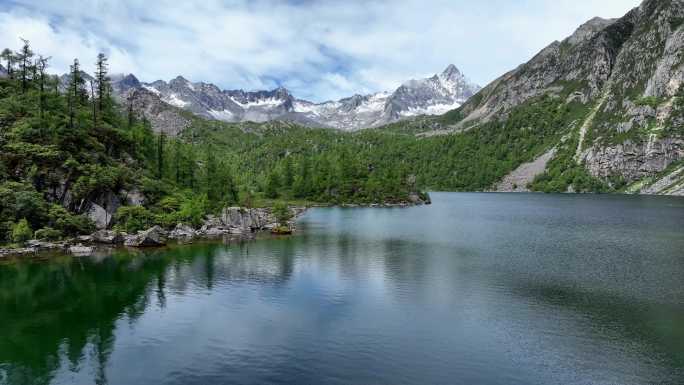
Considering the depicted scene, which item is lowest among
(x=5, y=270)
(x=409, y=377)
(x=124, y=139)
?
(x=409, y=377)

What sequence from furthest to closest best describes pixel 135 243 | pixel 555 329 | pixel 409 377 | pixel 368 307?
pixel 135 243, pixel 368 307, pixel 555 329, pixel 409 377

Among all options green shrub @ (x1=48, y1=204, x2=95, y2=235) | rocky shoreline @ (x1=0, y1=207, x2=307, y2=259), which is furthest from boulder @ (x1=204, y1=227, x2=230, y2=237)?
green shrub @ (x1=48, y1=204, x2=95, y2=235)

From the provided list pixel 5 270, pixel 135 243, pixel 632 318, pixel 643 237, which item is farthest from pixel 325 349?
pixel 643 237

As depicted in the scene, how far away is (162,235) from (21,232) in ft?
81.7

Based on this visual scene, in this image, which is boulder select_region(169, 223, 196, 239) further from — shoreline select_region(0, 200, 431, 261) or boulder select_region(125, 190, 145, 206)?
boulder select_region(125, 190, 145, 206)

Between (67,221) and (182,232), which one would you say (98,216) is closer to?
(67,221)

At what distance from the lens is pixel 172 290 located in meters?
59.6

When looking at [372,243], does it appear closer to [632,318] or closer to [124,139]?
[632,318]

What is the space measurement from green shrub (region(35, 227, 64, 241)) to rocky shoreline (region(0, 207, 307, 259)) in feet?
5.99

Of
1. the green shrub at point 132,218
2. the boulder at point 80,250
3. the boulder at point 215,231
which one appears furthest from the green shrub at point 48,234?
the boulder at point 215,231

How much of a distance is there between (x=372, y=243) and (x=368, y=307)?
4519 cm

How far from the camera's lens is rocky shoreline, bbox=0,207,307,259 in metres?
81.3

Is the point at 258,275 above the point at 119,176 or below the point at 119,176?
below

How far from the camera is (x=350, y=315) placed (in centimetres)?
4903
